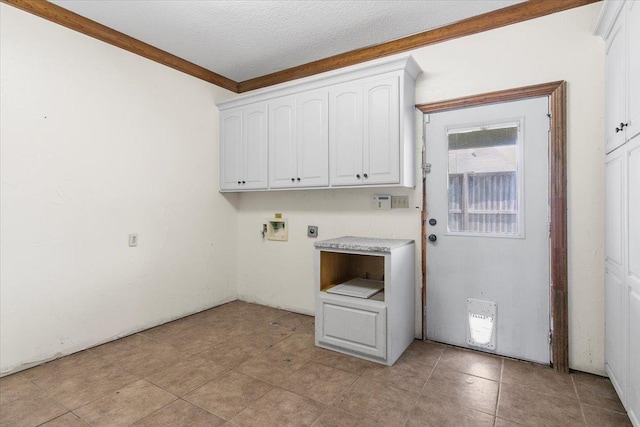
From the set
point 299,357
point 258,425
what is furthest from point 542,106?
point 258,425

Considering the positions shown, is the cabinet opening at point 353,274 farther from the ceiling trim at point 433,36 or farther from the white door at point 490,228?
the ceiling trim at point 433,36

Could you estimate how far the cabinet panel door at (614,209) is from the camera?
1.79 m

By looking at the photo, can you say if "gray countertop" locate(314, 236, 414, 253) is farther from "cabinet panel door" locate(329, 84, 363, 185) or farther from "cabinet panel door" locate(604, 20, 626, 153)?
"cabinet panel door" locate(604, 20, 626, 153)

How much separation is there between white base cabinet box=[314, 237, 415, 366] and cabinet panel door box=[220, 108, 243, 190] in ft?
4.69

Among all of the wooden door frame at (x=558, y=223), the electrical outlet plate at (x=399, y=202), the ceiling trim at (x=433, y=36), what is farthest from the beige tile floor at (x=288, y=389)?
the ceiling trim at (x=433, y=36)

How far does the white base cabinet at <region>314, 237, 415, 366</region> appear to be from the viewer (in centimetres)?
236

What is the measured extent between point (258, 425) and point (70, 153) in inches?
93.2

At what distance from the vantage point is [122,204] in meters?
2.84

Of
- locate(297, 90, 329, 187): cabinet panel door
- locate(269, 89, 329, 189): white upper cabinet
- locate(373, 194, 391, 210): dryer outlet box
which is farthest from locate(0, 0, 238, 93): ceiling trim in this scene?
locate(373, 194, 391, 210): dryer outlet box

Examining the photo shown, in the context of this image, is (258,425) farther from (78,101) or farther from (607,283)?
(78,101)

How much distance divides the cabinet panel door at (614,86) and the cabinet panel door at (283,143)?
7.52ft

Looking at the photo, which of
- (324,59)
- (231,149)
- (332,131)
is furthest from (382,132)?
(231,149)

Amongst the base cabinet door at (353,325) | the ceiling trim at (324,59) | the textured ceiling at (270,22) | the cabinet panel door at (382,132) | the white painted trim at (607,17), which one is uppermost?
the textured ceiling at (270,22)

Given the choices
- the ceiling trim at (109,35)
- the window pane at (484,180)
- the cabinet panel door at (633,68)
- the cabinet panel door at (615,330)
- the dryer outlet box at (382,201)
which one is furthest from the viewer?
the dryer outlet box at (382,201)
